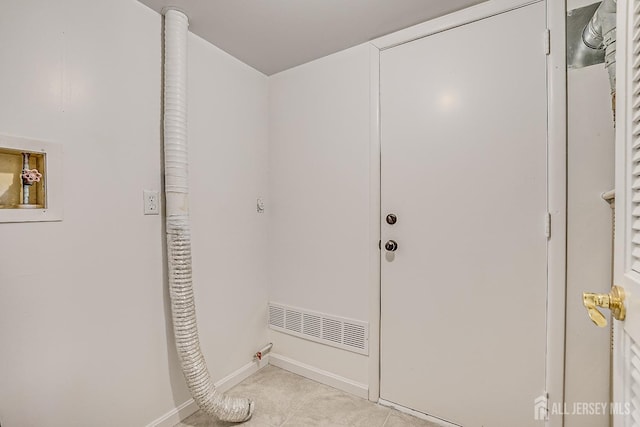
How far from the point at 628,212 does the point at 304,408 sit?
1.77m

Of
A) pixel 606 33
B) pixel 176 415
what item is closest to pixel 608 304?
pixel 606 33

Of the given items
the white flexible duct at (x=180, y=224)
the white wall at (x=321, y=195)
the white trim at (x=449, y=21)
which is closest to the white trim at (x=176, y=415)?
the white flexible duct at (x=180, y=224)

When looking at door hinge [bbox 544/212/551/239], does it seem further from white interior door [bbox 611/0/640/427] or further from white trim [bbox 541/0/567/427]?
white interior door [bbox 611/0/640/427]

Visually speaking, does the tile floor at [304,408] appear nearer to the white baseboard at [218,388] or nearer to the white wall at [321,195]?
the white baseboard at [218,388]

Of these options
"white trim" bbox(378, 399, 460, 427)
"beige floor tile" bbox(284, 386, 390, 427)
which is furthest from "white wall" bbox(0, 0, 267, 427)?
"white trim" bbox(378, 399, 460, 427)

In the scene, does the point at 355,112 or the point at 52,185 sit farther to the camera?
the point at 355,112

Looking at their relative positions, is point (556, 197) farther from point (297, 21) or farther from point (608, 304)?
point (297, 21)

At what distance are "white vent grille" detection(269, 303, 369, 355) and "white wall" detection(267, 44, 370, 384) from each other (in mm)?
48

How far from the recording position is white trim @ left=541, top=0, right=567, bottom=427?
1.31 meters

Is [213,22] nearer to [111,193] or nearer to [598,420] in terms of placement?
[111,193]

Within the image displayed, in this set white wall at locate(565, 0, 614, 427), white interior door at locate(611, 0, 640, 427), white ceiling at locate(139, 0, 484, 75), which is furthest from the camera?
white ceiling at locate(139, 0, 484, 75)

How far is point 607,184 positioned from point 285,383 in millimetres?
2088

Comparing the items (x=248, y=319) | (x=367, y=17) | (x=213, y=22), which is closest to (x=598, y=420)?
(x=248, y=319)

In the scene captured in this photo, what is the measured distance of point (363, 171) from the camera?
6.03ft
